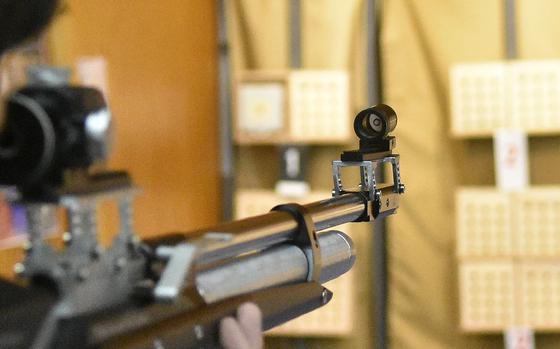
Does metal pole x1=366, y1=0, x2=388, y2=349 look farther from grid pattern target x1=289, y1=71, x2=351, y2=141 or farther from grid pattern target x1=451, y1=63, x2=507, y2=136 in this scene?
grid pattern target x1=451, y1=63, x2=507, y2=136

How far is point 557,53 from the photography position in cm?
211

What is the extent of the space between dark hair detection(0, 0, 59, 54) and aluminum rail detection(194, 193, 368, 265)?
23 centimetres

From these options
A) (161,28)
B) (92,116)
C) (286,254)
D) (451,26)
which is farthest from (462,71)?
(92,116)

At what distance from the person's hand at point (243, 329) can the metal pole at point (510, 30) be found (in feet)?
5.24

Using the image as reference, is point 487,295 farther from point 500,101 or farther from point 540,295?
point 500,101

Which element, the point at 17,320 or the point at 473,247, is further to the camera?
the point at 473,247

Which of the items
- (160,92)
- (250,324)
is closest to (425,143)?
(160,92)

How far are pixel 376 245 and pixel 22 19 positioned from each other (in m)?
1.84

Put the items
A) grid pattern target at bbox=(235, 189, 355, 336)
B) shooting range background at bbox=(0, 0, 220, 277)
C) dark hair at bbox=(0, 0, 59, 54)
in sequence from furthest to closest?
grid pattern target at bbox=(235, 189, 355, 336) → shooting range background at bbox=(0, 0, 220, 277) → dark hair at bbox=(0, 0, 59, 54)

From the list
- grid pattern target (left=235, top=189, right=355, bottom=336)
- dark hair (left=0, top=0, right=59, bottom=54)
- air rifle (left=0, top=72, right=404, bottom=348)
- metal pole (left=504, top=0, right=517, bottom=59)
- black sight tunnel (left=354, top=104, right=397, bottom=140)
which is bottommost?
grid pattern target (left=235, top=189, right=355, bottom=336)

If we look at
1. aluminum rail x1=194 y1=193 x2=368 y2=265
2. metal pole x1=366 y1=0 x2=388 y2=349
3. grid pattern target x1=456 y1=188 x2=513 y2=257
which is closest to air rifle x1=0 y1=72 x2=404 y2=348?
aluminum rail x1=194 y1=193 x2=368 y2=265

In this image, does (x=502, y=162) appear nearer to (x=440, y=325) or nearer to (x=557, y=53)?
(x=557, y=53)

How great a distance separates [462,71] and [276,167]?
57 centimetres

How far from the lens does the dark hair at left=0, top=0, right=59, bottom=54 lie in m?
0.47
